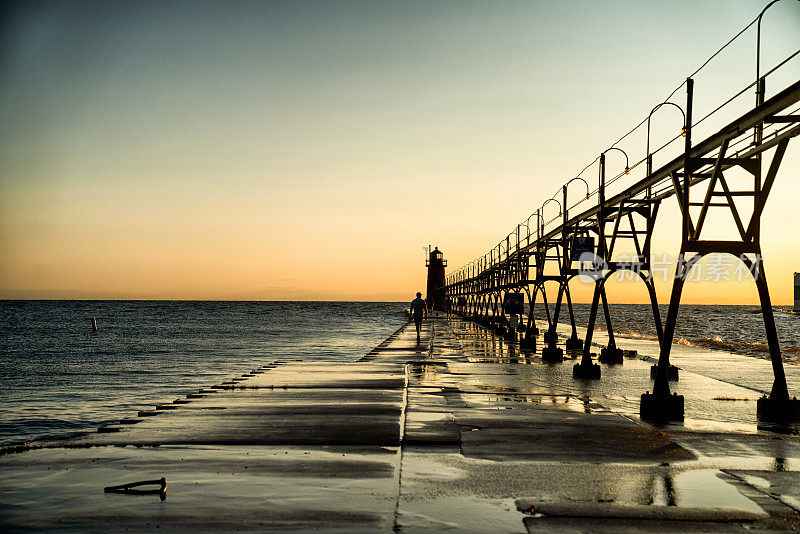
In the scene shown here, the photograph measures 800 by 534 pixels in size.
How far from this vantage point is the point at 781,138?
30.5ft

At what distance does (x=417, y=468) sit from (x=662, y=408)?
16.9 ft

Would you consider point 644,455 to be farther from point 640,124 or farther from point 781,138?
point 640,124

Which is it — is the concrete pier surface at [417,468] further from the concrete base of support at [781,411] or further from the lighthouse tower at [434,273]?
the lighthouse tower at [434,273]

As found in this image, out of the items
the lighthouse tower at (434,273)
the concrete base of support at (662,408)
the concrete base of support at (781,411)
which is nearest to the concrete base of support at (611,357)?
the concrete base of support at (781,411)

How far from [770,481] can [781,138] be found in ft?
15.9

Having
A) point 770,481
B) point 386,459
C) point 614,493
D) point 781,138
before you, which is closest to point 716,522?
point 614,493

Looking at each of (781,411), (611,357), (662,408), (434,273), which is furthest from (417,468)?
(434,273)

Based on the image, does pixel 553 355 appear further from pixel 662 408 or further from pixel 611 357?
pixel 662 408

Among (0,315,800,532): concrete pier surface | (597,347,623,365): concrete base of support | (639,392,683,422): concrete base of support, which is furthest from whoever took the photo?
(597,347,623,365): concrete base of support

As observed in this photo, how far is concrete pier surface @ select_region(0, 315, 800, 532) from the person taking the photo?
221 inches

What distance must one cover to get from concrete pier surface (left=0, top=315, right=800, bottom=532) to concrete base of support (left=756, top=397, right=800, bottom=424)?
0.38 m

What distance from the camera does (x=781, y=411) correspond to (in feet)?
34.5

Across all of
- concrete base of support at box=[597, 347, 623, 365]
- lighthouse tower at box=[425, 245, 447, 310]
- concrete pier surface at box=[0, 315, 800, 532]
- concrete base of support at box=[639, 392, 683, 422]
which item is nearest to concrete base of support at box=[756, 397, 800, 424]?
concrete pier surface at box=[0, 315, 800, 532]

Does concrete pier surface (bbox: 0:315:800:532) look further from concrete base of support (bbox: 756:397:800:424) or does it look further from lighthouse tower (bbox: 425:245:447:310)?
lighthouse tower (bbox: 425:245:447:310)
